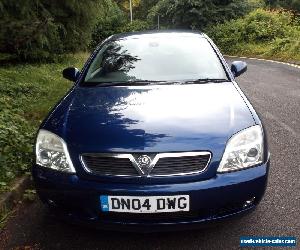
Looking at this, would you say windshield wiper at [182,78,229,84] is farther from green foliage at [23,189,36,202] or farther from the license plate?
green foliage at [23,189,36,202]

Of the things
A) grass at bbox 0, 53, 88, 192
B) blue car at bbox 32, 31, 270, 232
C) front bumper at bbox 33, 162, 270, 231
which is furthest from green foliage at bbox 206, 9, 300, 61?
front bumper at bbox 33, 162, 270, 231

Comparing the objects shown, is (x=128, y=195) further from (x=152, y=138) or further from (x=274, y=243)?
(x=274, y=243)

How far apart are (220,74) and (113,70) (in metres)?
1.07

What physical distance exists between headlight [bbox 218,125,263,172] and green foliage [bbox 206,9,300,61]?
59.0ft

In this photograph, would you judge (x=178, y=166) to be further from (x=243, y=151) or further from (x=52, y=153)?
(x=52, y=153)

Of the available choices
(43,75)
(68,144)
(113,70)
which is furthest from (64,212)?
(43,75)

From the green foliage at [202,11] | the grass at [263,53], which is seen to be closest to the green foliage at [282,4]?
the green foliage at [202,11]

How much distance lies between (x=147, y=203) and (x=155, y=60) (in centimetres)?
202

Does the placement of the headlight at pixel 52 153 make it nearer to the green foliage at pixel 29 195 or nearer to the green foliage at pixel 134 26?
the green foliage at pixel 29 195

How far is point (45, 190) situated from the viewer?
3.12 metres

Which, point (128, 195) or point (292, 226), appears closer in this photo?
point (128, 195)

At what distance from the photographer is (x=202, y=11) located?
26500mm

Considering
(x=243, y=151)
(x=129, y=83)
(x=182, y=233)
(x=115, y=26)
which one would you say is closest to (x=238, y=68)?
(x=129, y=83)

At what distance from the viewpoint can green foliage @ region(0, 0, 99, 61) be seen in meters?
9.52
